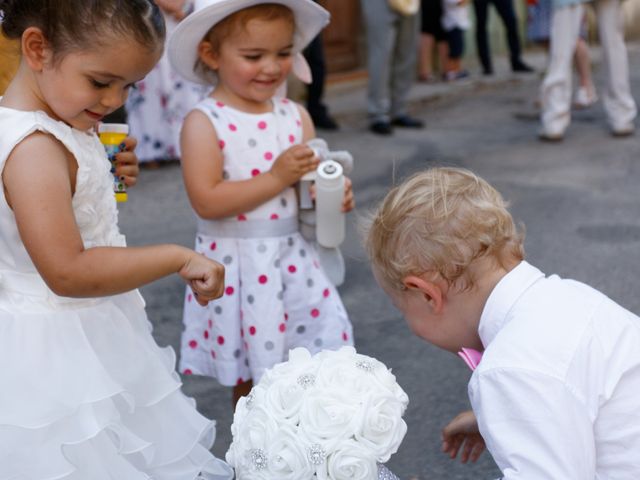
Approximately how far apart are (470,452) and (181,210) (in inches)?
152

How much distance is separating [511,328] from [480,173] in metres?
4.87

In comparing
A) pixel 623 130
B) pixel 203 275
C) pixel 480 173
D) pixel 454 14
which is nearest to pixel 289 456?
pixel 203 275

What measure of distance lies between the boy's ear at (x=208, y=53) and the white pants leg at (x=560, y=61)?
4.44 m

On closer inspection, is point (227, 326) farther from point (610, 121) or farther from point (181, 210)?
point (610, 121)

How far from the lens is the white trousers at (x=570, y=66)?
23.0ft

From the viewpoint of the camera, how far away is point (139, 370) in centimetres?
232

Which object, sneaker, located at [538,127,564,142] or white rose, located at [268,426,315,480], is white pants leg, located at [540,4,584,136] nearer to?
sneaker, located at [538,127,564,142]

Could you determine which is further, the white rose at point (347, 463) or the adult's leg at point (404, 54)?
the adult's leg at point (404, 54)

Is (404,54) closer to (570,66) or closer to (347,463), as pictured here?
(570,66)

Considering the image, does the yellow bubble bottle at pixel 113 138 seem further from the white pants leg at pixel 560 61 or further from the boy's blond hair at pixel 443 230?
the white pants leg at pixel 560 61

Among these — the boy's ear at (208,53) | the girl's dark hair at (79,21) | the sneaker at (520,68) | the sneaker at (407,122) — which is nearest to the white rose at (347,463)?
the girl's dark hair at (79,21)

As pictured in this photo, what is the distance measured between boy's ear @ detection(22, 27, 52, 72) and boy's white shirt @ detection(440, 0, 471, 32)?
27.0 feet

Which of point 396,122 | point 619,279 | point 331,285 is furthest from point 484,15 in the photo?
point 331,285

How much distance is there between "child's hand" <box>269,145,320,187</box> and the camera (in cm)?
296
